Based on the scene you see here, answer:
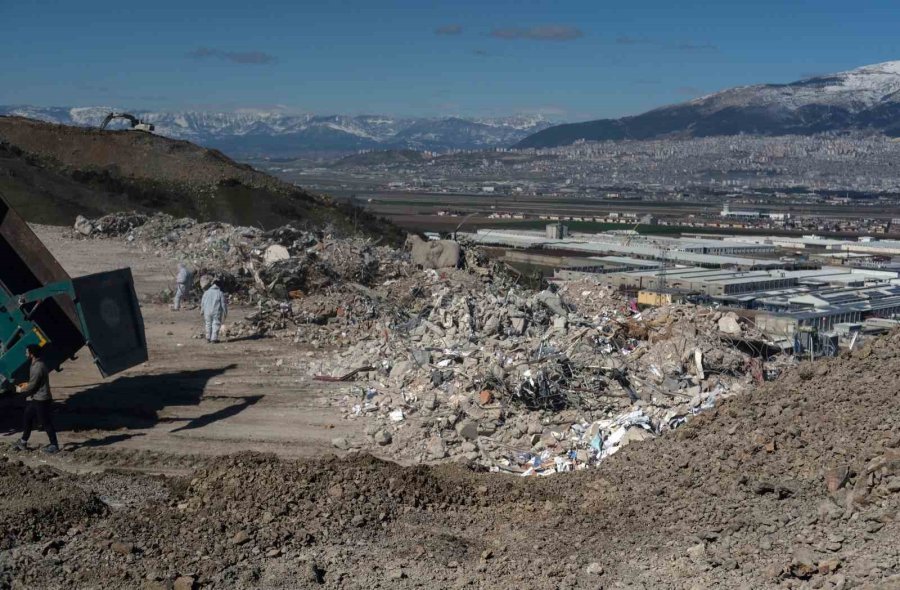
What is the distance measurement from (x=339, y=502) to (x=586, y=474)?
7.00 feet

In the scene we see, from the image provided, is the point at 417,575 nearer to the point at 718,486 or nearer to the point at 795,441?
the point at 718,486

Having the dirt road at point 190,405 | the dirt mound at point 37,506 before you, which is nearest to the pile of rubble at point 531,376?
the dirt road at point 190,405

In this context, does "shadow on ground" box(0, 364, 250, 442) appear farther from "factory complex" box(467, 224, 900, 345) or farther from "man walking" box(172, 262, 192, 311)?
"factory complex" box(467, 224, 900, 345)

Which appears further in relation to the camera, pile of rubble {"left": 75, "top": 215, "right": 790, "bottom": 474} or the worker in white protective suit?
the worker in white protective suit

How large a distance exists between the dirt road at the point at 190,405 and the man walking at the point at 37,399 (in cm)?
29

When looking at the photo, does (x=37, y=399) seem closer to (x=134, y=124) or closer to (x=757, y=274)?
(x=757, y=274)

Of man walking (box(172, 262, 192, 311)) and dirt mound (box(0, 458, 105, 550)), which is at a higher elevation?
man walking (box(172, 262, 192, 311))

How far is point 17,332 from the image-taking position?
28.2 ft

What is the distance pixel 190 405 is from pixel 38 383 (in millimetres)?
2300

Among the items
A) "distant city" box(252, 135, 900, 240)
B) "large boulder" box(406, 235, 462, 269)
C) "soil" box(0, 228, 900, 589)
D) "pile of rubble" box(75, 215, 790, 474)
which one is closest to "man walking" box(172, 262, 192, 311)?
"pile of rubble" box(75, 215, 790, 474)

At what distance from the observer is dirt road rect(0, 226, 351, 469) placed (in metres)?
9.25

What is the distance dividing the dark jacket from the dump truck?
0.20m

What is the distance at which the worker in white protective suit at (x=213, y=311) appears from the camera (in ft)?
42.7

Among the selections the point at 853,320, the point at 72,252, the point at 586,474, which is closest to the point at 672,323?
the point at 586,474
